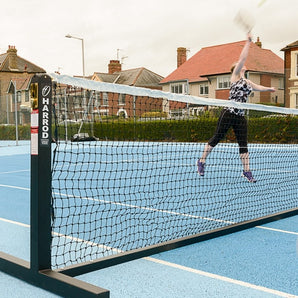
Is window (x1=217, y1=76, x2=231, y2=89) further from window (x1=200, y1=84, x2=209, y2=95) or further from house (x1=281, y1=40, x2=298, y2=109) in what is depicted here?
house (x1=281, y1=40, x2=298, y2=109)

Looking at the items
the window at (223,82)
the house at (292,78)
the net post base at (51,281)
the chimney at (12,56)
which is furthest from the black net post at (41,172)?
the chimney at (12,56)

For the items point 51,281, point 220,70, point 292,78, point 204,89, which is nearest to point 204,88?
point 204,89

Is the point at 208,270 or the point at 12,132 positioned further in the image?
the point at 12,132

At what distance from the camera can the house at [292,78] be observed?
Answer: 2825 centimetres

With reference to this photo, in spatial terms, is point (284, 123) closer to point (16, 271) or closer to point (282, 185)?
point (282, 185)

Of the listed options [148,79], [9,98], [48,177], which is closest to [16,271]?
[48,177]

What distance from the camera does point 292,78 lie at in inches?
1147

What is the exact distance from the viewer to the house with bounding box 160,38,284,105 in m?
36.2

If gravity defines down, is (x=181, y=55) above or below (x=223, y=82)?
above

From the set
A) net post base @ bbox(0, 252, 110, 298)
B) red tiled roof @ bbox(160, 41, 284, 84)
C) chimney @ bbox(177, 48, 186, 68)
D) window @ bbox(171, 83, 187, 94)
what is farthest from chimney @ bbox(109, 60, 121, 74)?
net post base @ bbox(0, 252, 110, 298)

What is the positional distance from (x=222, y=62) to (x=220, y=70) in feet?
4.29

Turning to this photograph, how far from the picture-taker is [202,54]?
41.9m

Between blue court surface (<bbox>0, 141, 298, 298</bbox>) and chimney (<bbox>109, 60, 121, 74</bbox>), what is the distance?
5278 centimetres

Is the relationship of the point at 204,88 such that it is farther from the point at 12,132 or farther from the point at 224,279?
the point at 224,279
